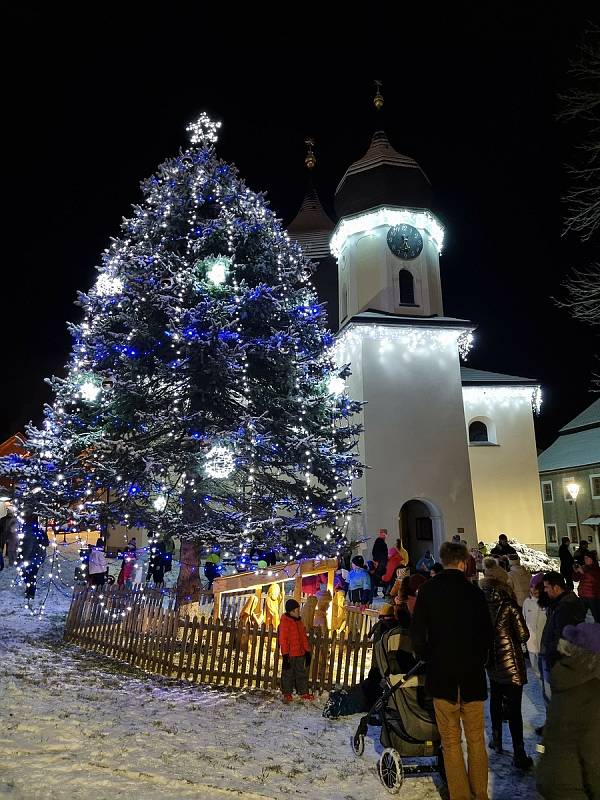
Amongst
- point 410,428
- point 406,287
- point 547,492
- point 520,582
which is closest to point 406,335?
point 406,287

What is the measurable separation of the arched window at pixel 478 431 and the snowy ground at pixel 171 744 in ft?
64.1

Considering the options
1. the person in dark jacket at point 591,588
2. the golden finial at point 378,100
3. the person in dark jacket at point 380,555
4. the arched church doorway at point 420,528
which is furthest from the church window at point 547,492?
the person in dark jacket at point 591,588

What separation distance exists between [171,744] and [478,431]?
23.5 meters

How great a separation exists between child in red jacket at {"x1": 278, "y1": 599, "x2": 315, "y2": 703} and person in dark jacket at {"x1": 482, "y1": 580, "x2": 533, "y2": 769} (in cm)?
284

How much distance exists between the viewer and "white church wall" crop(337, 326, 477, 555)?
21.4 meters

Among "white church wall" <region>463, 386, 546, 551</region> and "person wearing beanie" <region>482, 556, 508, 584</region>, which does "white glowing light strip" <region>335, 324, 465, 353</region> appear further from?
"person wearing beanie" <region>482, 556, 508, 584</region>

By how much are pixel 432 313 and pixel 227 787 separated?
70.8 feet

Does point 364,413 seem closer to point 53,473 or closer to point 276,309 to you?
point 276,309

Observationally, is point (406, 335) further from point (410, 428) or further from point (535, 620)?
point (535, 620)

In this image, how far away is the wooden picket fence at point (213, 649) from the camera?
8102 mm

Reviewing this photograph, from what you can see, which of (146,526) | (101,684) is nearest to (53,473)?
(146,526)

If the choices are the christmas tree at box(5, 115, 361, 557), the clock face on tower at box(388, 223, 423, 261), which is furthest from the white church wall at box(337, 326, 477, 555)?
the christmas tree at box(5, 115, 361, 557)

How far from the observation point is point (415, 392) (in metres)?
22.8

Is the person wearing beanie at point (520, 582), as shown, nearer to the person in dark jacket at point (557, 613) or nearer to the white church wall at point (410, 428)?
the person in dark jacket at point (557, 613)
